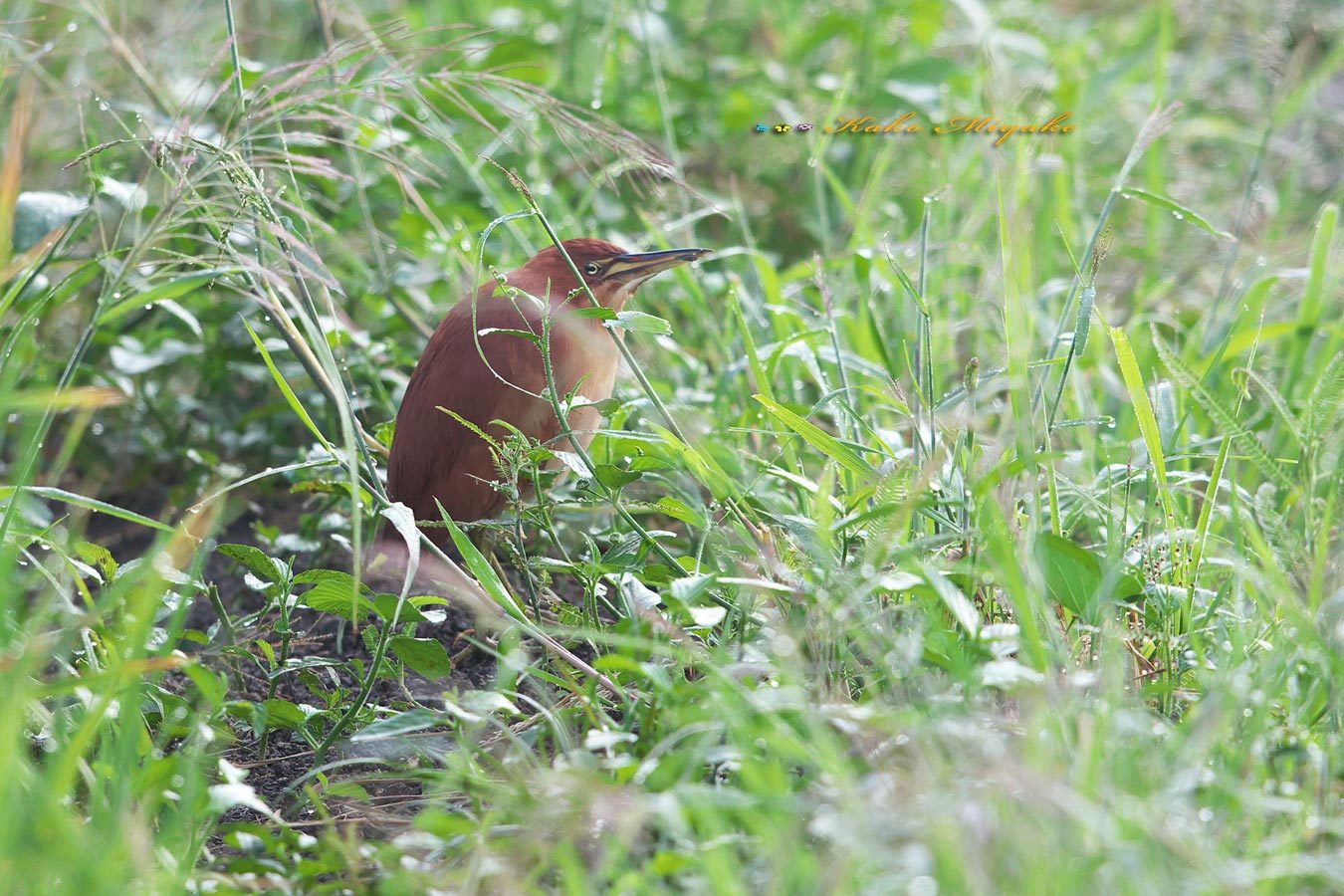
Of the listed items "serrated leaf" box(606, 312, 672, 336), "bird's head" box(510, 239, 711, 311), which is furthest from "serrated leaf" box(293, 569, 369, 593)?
"bird's head" box(510, 239, 711, 311)

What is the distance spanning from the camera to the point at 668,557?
2.25m

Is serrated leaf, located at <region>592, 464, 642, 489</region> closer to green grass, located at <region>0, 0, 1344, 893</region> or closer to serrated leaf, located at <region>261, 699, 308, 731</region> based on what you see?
green grass, located at <region>0, 0, 1344, 893</region>

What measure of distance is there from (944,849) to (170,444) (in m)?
2.55

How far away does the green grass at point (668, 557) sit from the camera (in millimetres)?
1669

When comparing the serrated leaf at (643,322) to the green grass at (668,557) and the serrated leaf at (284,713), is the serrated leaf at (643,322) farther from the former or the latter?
the serrated leaf at (284,713)

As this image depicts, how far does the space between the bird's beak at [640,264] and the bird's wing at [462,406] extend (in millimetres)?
228

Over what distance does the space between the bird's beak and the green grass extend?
28 cm

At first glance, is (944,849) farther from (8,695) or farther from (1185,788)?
(8,695)

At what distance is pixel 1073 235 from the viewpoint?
13.5 feet

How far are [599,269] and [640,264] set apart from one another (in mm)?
102

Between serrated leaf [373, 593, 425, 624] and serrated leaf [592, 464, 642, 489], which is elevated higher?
serrated leaf [592, 464, 642, 489]

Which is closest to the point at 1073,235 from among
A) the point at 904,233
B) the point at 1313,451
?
the point at 904,233

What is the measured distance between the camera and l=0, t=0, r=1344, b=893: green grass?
1669mm

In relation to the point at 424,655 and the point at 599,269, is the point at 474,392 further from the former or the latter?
the point at 424,655
